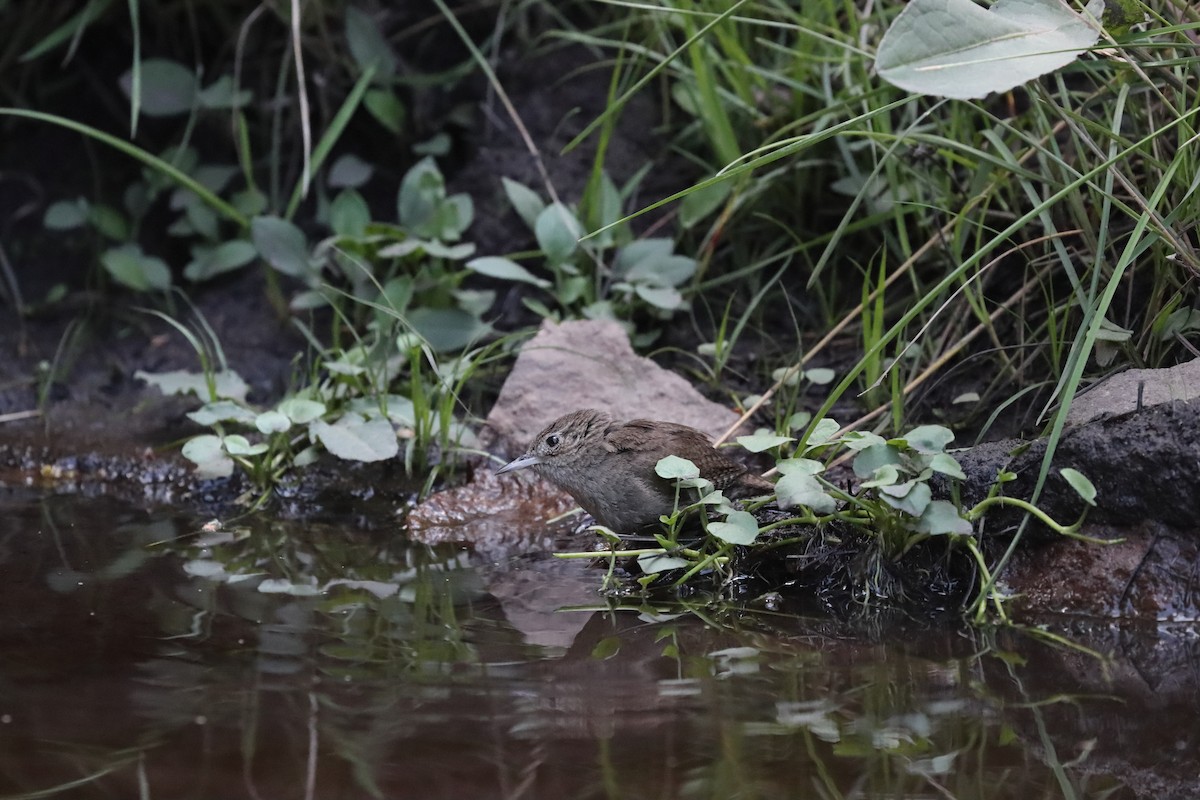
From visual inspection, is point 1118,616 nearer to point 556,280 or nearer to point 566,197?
point 556,280

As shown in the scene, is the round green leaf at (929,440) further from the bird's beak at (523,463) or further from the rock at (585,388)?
the bird's beak at (523,463)

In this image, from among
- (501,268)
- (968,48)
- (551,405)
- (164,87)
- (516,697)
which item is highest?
(968,48)

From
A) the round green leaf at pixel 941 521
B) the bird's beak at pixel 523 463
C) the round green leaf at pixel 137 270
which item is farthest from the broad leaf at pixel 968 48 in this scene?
the round green leaf at pixel 137 270

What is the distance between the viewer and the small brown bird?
145 inches

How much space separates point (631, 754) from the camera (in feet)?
7.58

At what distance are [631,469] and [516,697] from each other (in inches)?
48.1

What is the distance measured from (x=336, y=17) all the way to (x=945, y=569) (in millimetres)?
4251

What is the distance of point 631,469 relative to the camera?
371cm

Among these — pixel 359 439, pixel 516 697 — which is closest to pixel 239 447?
pixel 359 439

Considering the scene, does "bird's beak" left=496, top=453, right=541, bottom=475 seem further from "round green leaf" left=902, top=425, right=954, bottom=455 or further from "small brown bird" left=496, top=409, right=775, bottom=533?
"round green leaf" left=902, top=425, right=954, bottom=455

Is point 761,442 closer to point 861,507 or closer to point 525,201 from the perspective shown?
point 861,507

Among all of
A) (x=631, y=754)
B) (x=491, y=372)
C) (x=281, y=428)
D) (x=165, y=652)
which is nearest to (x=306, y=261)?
(x=491, y=372)

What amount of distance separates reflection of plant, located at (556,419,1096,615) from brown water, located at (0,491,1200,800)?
8.4 inches

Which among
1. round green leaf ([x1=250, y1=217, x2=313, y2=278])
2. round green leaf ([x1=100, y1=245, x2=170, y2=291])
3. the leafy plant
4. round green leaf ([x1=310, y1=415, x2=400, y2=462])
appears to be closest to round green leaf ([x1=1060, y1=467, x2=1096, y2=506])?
the leafy plant
